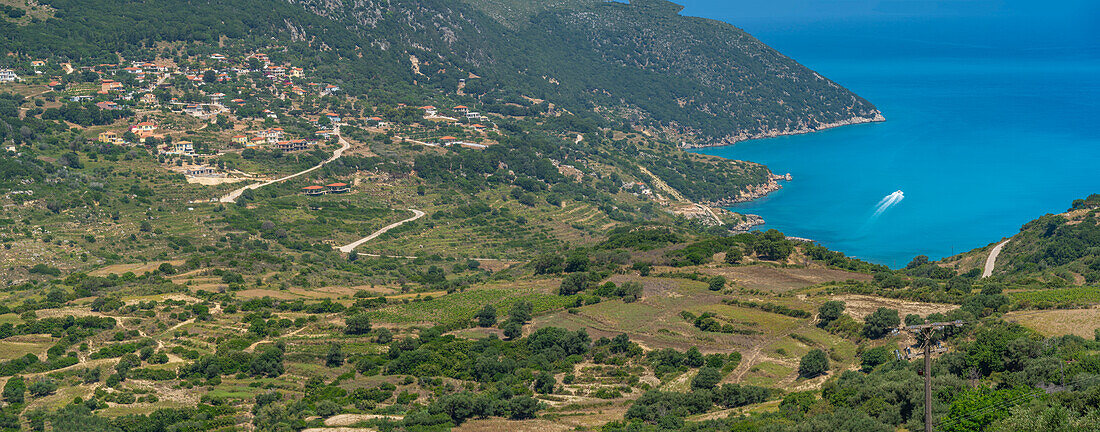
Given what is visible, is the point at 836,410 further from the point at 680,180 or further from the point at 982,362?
the point at 680,180

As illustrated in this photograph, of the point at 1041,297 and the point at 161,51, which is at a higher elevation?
the point at 161,51

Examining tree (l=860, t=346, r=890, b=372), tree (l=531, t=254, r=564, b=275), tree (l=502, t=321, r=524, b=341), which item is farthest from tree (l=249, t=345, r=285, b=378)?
tree (l=860, t=346, r=890, b=372)

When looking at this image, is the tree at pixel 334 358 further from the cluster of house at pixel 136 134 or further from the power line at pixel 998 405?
the cluster of house at pixel 136 134

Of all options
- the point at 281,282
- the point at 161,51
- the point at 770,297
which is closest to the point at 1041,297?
the point at 770,297

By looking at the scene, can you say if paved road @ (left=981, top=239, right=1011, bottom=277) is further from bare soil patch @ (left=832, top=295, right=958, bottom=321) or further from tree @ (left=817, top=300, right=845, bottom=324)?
tree @ (left=817, top=300, right=845, bottom=324)

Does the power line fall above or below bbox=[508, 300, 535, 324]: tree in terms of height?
above

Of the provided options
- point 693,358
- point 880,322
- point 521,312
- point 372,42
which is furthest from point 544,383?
point 372,42

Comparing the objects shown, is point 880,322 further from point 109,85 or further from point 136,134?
point 109,85
